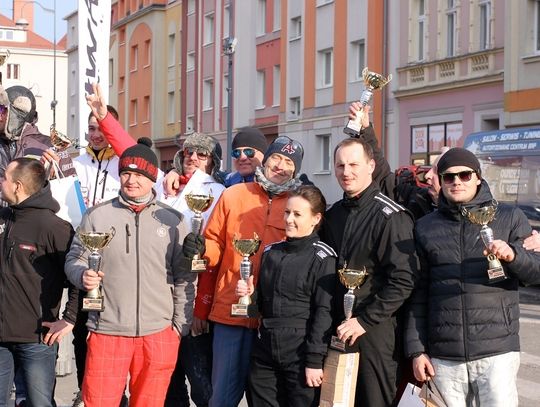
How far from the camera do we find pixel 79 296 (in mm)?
6965

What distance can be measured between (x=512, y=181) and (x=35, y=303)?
590 inches

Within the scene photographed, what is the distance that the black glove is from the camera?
6.31 m

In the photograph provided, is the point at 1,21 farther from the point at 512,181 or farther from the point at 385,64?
the point at 512,181

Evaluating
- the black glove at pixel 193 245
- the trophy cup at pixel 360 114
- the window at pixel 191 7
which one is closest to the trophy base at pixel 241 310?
the black glove at pixel 193 245

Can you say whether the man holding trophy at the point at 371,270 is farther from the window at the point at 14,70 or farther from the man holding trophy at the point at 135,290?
the window at the point at 14,70

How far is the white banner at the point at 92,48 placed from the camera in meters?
10.5

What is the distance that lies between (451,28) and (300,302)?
28.0 metres

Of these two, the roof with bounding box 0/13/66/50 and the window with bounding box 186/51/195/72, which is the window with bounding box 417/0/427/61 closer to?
the window with bounding box 186/51/195/72

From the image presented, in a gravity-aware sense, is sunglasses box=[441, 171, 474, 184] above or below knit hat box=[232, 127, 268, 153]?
below

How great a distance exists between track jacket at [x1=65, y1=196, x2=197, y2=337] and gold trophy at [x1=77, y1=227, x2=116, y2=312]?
134mm

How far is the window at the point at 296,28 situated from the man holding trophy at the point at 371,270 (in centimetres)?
3647

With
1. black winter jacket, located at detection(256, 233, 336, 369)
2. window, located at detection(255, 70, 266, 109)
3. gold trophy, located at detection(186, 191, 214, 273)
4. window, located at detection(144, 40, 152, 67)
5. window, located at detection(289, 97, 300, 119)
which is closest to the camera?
black winter jacket, located at detection(256, 233, 336, 369)

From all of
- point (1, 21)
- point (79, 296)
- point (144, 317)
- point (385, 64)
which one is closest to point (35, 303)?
point (79, 296)

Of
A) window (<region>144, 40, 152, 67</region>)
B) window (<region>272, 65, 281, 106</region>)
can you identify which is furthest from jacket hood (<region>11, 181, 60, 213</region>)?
window (<region>144, 40, 152, 67</region>)
